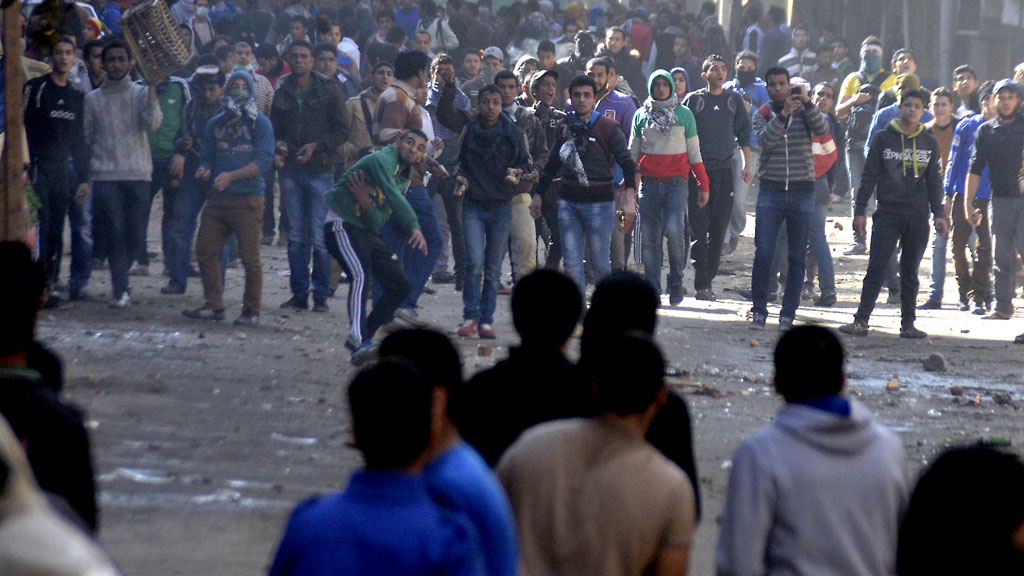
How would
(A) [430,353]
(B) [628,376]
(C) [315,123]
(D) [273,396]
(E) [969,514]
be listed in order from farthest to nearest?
(C) [315,123], (D) [273,396], (A) [430,353], (B) [628,376], (E) [969,514]

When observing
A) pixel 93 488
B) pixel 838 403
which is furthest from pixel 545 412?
pixel 93 488

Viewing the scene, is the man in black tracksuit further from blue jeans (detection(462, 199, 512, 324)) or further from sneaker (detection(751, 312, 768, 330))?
blue jeans (detection(462, 199, 512, 324))

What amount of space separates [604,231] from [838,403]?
26.8ft

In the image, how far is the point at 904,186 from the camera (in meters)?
11.3

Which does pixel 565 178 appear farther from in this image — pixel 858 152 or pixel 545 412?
pixel 545 412

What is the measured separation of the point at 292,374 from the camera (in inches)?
363

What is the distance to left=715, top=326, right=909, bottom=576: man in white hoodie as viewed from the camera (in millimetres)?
3311

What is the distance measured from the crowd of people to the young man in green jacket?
0.02m

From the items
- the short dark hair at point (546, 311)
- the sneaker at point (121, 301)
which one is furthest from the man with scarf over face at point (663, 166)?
the short dark hair at point (546, 311)

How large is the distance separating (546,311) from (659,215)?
936cm

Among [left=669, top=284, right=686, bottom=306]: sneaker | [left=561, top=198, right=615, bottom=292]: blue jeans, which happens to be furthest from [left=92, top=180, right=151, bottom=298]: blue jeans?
[left=669, top=284, right=686, bottom=306]: sneaker

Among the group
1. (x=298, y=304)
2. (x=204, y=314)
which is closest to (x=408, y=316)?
(x=298, y=304)

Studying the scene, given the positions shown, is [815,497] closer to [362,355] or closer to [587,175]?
[362,355]

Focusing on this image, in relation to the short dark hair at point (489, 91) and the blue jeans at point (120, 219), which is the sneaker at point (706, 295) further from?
the blue jeans at point (120, 219)
